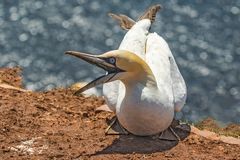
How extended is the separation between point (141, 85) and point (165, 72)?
814 mm

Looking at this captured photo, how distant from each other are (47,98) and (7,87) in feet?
2.13

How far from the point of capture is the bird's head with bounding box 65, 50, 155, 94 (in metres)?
6.93

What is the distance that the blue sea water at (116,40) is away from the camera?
14781mm

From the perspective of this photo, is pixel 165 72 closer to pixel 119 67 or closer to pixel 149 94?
pixel 149 94

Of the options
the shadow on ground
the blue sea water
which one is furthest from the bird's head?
the blue sea water

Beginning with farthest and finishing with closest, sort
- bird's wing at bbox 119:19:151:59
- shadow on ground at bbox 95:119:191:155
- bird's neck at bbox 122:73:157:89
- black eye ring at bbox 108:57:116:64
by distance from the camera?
bird's wing at bbox 119:19:151:59 < shadow on ground at bbox 95:119:191:155 < bird's neck at bbox 122:73:157:89 < black eye ring at bbox 108:57:116:64

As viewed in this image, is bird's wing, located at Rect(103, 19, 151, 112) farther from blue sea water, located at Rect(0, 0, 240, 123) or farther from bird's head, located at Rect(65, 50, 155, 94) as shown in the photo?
blue sea water, located at Rect(0, 0, 240, 123)

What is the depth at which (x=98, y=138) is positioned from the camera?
7820 millimetres

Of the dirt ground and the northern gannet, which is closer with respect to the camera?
the northern gannet

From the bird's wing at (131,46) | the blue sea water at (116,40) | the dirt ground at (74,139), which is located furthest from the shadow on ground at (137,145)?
the blue sea water at (116,40)

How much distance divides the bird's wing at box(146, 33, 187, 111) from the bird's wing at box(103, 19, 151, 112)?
0.36 feet

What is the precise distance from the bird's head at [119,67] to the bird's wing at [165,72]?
1.76ft

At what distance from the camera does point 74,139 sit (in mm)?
7750

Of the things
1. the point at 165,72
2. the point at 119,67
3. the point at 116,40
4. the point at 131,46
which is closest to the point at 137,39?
the point at 131,46
